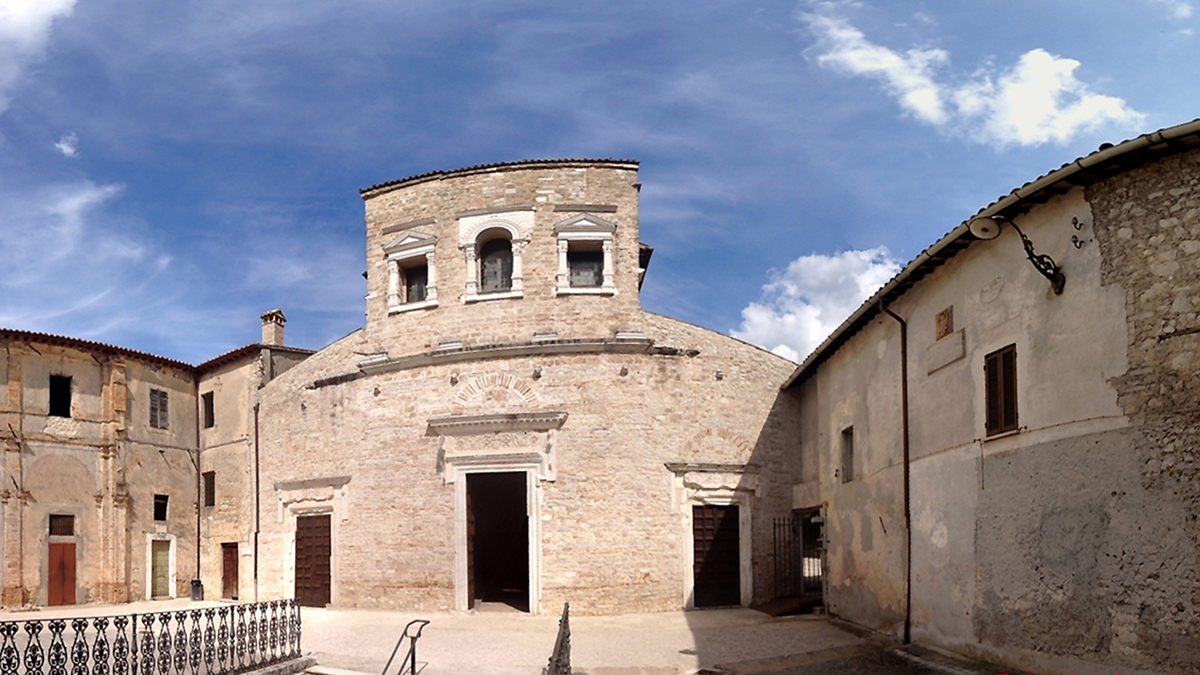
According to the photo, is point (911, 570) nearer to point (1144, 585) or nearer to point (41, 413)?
point (1144, 585)

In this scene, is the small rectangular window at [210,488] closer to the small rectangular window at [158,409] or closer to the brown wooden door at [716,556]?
the small rectangular window at [158,409]

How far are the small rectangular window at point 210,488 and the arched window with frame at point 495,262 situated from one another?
1215 cm

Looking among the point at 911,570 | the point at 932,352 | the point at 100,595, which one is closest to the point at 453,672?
the point at 911,570

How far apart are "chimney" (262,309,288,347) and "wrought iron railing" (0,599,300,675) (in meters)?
16.2

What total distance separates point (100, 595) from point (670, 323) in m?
17.5

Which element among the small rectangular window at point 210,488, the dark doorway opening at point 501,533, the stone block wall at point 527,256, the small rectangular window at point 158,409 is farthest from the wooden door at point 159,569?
the stone block wall at point 527,256

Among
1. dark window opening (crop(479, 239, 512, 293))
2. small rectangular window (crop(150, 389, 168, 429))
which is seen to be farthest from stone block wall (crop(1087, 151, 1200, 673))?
small rectangular window (crop(150, 389, 168, 429))

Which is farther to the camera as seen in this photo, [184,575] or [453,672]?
[184,575]

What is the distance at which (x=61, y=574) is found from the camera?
25719 mm

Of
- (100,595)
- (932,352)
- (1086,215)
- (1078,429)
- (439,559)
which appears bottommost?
(100,595)

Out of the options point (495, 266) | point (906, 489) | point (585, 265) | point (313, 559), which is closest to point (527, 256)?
point (495, 266)

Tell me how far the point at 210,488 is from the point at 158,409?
9.07 ft

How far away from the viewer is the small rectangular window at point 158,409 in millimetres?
28391

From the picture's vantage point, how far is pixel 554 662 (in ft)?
25.7
